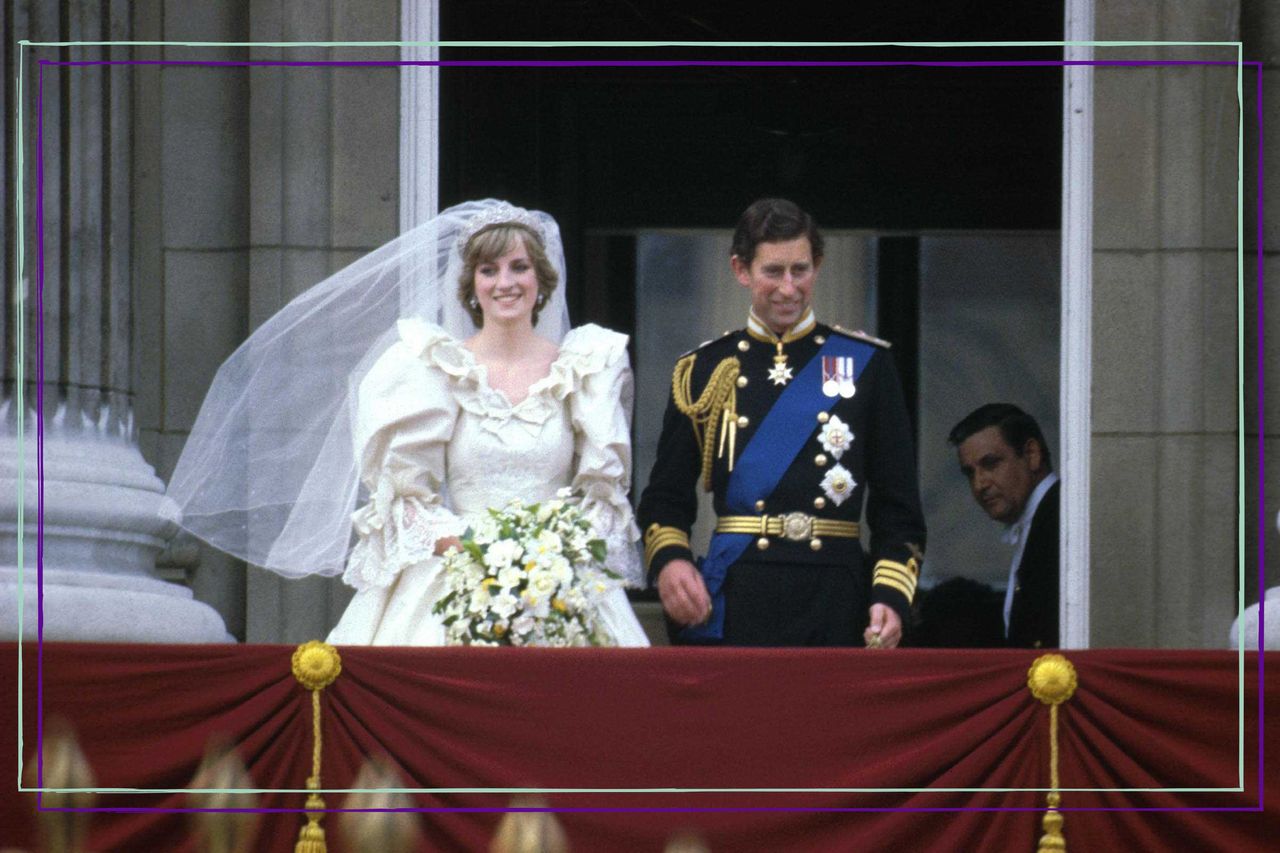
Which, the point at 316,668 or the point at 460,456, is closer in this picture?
the point at 316,668

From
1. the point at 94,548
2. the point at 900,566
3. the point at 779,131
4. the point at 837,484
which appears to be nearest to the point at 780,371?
the point at 837,484

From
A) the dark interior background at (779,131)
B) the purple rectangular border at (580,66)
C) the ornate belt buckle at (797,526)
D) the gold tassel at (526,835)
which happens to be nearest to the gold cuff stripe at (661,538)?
the ornate belt buckle at (797,526)

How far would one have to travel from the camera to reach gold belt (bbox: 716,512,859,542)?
5.88m

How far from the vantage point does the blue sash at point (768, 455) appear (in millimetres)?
5871

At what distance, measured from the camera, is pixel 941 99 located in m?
10.4

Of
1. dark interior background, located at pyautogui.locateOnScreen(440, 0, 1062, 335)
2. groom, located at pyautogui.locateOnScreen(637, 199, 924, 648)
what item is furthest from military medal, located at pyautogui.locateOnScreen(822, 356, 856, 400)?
dark interior background, located at pyautogui.locateOnScreen(440, 0, 1062, 335)

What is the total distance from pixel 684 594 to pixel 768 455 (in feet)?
1.45

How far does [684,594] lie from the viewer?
5.73 metres

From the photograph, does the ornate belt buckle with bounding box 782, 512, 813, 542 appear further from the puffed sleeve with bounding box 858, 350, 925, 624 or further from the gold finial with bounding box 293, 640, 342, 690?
the gold finial with bounding box 293, 640, 342, 690

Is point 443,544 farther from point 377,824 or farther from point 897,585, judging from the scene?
point 377,824

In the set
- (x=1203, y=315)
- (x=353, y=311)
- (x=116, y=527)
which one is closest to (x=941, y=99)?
(x=1203, y=315)

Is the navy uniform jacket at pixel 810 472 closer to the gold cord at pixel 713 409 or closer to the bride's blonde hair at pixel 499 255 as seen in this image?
the gold cord at pixel 713 409

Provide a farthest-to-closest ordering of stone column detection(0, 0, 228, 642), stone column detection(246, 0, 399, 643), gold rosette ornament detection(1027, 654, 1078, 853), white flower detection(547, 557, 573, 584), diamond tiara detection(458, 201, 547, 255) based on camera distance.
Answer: stone column detection(246, 0, 399, 643)
stone column detection(0, 0, 228, 642)
diamond tiara detection(458, 201, 547, 255)
white flower detection(547, 557, 573, 584)
gold rosette ornament detection(1027, 654, 1078, 853)

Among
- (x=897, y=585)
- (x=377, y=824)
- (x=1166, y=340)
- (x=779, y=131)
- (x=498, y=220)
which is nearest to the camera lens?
(x=377, y=824)
